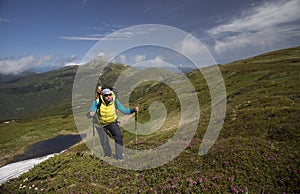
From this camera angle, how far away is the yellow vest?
11312mm

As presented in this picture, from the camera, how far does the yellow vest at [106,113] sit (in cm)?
1131

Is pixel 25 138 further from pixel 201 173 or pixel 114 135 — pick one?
pixel 201 173

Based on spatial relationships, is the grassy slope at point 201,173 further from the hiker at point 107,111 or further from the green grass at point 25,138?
the green grass at point 25,138

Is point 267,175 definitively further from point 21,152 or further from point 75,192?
point 21,152

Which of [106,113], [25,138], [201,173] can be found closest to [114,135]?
[106,113]

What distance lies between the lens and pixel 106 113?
11.3m

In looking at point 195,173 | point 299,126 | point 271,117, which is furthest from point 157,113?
point 195,173

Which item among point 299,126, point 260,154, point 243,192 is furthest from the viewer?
point 299,126

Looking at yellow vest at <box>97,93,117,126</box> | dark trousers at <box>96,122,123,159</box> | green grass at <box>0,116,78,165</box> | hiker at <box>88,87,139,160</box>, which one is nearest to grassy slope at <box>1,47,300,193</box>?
dark trousers at <box>96,122,123,159</box>

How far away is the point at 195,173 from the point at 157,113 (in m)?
53.0

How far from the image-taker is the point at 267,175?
8219 millimetres

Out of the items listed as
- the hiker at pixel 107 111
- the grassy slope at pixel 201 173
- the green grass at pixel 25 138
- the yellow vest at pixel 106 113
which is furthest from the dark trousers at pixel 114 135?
the green grass at pixel 25 138

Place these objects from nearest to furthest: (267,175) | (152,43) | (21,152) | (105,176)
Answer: (267,175)
(105,176)
(152,43)
(21,152)

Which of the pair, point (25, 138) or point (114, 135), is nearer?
point (114, 135)
